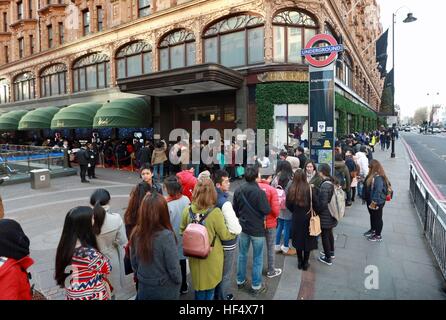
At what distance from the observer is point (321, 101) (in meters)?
8.36

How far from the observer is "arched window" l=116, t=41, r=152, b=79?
1964cm

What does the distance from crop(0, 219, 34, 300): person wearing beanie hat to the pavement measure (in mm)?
2111

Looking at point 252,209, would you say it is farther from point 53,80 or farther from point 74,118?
point 53,80

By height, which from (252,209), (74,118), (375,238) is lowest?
(375,238)

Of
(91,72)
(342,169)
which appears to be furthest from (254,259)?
(91,72)

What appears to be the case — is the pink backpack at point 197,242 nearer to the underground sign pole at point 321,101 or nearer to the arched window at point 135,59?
the underground sign pole at point 321,101

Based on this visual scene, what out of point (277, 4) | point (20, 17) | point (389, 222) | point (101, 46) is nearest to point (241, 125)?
point (277, 4)

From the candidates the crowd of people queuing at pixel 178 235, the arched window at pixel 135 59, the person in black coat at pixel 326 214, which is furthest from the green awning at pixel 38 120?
the person in black coat at pixel 326 214

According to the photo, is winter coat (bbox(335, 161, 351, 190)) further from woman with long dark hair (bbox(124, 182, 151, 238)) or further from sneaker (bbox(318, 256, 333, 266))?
woman with long dark hair (bbox(124, 182, 151, 238))

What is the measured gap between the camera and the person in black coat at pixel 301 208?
15.7ft

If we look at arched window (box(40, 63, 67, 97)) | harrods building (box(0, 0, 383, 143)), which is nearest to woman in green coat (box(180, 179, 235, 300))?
harrods building (box(0, 0, 383, 143))

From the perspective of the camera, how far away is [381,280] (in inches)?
181

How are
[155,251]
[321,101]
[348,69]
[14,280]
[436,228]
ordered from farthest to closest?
[348,69]
[321,101]
[436,228]
[155,251]
[14,280]

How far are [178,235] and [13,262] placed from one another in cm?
208
